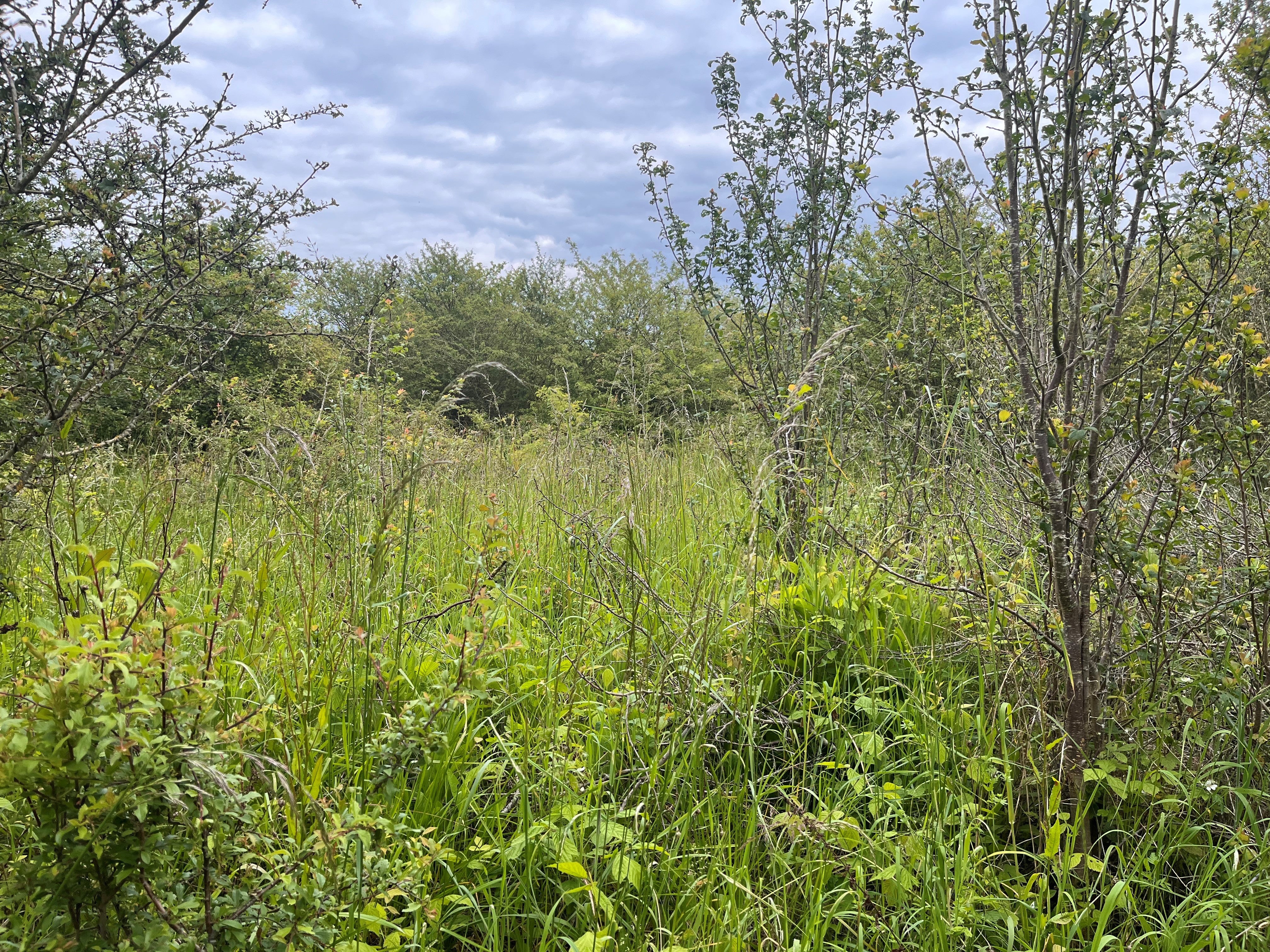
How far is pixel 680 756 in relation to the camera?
1862 millimetres

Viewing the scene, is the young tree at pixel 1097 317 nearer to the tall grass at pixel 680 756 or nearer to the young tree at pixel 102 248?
the tall grass at pixel 680 756

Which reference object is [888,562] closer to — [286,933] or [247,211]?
[286,933]

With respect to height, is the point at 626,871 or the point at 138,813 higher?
the point at 138,813

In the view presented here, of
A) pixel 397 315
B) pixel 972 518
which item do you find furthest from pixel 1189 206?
pixel 397 315

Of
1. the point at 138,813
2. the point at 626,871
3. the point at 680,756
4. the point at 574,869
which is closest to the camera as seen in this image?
the point at 138,813

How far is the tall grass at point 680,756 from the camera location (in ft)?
4.87

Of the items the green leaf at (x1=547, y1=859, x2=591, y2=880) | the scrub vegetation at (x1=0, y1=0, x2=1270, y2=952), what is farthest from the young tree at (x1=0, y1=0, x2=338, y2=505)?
the green leaf at (x1=547, y1=859, x2=591, y2=880)

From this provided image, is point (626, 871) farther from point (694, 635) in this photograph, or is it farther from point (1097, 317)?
point (1097, 317)

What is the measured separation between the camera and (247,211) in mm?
3236

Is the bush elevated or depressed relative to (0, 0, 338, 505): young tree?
depressed

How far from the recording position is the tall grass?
1.48 metres

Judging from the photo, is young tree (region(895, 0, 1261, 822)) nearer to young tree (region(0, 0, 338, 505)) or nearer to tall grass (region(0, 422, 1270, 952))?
tall grass (region(0, 422, 1270, 952))

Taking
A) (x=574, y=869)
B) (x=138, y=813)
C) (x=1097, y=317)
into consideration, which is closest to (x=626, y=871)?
(x=574, y=869)

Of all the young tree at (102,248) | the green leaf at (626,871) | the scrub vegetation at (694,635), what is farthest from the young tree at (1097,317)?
the young tree at (102,248)
